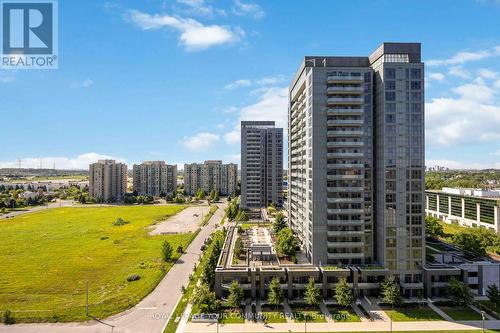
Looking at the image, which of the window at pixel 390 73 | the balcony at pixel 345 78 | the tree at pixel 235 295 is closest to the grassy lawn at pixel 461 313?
the tree at pixel 235 295

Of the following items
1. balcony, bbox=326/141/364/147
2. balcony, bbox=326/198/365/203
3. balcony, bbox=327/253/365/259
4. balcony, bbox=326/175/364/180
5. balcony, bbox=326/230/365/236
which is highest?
balcony, bbox=326/141/364/147

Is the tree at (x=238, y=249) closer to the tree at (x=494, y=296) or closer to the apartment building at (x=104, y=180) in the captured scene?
the tree at (x=494, y=296)

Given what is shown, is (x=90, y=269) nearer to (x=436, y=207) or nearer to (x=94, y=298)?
(x=94, y=298)

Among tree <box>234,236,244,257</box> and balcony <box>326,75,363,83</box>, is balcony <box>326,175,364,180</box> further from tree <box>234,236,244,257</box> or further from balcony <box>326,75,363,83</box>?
tree <box>234,236,244,257</box>

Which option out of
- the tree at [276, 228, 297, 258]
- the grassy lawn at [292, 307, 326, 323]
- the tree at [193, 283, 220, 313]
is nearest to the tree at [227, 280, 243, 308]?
the tree at [193, 283, 220, 313]

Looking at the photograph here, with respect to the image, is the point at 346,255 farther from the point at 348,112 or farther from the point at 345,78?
the point at 345,78

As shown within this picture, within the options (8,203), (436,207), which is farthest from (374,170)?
(8,203)
